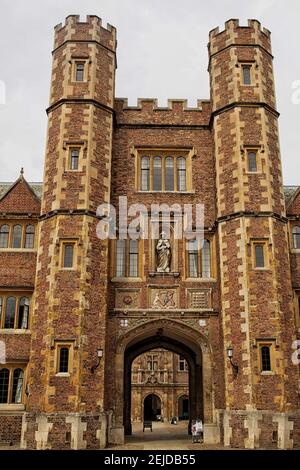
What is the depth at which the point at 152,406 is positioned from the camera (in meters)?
52.0

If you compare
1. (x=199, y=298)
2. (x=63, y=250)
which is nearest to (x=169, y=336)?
(x=199, y=298)

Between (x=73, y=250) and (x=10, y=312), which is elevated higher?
(x=73, y=250)

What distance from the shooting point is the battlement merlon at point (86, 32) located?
72.3 feet

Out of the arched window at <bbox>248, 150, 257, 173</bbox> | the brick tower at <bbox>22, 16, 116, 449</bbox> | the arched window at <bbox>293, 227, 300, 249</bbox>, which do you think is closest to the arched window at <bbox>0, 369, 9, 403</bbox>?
the brick tower at <bbox>22, 16, 116, 449</bbox>

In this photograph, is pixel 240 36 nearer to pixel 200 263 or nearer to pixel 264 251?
pixel 264 251

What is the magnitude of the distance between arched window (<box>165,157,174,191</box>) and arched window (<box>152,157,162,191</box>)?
0.99 feet

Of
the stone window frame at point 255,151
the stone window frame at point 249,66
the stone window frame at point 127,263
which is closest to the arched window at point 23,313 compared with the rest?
the stone window frame at point 127,263

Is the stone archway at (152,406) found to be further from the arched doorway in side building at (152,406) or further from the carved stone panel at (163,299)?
the carved stone panel at (163,299)

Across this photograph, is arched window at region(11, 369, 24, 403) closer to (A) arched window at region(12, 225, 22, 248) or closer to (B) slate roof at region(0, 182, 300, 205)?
(A) arched window at region(12, 225, 22, 248)

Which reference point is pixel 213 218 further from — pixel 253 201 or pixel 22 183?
pixel 22 183

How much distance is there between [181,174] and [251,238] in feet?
15.3

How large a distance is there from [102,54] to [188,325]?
1209 cm
